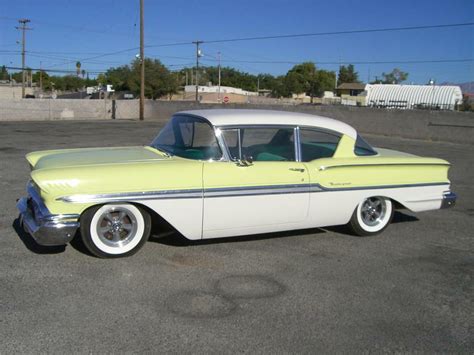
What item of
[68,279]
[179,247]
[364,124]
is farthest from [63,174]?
[364,124]

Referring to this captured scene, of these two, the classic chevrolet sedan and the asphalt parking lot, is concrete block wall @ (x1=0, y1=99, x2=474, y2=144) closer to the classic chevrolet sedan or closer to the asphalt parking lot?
the classic chevrolet sedan

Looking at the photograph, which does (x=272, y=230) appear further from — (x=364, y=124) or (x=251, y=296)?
(x=364, y=124)

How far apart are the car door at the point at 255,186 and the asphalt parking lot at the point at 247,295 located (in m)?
0.33

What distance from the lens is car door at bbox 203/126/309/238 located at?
4746mm

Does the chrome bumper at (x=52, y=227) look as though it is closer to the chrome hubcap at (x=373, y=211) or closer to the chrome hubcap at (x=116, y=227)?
the chrome hubcap at (x=116, y=227)

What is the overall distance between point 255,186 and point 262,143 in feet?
2.28

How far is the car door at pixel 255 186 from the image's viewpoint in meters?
4.75

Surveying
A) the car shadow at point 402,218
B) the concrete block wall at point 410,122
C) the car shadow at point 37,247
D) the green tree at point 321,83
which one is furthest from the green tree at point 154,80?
the car shadow at point 37,247

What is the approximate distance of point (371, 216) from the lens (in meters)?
5.77

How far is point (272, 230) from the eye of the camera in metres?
5.11

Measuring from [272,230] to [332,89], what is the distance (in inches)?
4500

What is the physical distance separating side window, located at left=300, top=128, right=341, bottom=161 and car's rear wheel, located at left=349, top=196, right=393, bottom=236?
0.74 meters

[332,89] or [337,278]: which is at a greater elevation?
[332,89]

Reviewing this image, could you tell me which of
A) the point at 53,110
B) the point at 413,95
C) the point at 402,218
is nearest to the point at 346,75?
the point at 413,95
